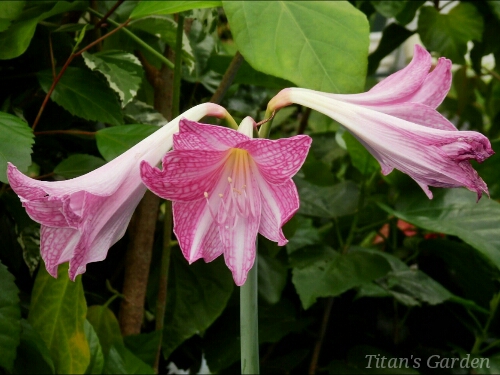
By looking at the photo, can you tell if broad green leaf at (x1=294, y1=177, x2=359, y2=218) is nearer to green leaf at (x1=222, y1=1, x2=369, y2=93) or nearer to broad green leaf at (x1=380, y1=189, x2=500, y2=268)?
broad green leaf at (x1=380, y1=189, x2=500, y2=268)

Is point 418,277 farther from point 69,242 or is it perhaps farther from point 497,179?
point 69,242

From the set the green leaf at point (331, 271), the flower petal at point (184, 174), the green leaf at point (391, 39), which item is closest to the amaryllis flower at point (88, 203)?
the flower petal at point (184, 174)

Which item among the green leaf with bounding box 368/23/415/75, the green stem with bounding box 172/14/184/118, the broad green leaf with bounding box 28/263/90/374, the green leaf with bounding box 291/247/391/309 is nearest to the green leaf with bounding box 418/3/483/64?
the green leaf with bounding box 368/23/415/75

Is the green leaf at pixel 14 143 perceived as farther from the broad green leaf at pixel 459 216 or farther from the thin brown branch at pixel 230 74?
the broad green leaf at pixel 459 216

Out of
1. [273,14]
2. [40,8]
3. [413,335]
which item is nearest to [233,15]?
[273,14]

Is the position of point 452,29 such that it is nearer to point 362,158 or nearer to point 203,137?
point 362,158
